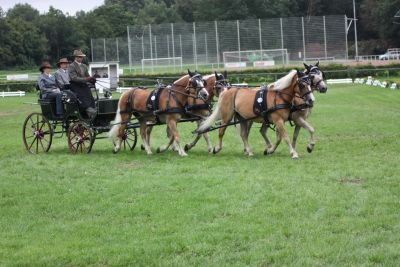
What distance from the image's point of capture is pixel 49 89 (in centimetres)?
1533

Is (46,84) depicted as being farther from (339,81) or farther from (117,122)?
(339,81)

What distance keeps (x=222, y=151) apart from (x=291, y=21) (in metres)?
43.2

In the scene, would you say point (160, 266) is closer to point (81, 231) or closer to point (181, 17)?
point (81, 231)

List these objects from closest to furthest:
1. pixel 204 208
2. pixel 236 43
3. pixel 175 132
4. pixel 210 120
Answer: pixel 204 208, pixel 210 120, pixel 175 132, pixel 236 43

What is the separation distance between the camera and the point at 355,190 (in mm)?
9148

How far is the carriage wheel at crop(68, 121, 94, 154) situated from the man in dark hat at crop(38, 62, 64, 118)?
0.47 metres

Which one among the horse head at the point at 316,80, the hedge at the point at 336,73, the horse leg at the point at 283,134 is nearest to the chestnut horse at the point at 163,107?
the horse leg at the point at 283,134

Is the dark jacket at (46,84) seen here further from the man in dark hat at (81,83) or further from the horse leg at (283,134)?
the horse leg at (283,134)

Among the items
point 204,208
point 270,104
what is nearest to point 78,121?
point 270,104

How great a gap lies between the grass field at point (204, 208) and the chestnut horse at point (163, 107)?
1.96 feet

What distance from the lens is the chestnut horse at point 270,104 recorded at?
1303cm

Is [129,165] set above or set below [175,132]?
below

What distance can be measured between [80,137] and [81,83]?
125cm

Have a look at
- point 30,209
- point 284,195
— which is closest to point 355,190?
point 284,195
